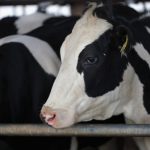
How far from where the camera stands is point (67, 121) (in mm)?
2207

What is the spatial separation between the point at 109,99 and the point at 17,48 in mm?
750

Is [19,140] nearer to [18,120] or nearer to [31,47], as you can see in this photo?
[18,120]

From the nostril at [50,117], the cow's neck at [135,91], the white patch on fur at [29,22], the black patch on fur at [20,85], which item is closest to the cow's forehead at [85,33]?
the cow's neck at [135,91]

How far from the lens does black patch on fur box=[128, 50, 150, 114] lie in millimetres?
2559

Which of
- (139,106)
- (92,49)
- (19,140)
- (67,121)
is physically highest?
(92,49)

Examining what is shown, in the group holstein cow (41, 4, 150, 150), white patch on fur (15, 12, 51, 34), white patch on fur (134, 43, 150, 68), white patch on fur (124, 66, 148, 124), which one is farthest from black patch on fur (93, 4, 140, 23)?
white patch on fur (15, 12, 51, 34)

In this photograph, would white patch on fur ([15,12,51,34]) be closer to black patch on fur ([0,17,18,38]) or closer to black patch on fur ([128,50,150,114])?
black patch on fur ([0,17,18,38])

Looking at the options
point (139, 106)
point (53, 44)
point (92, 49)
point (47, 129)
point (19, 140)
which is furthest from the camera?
point (53, 44)

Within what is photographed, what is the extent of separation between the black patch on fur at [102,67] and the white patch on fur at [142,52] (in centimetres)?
17

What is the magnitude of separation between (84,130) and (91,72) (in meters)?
0.38

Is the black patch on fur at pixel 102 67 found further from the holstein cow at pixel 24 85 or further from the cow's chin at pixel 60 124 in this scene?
the holstein cow at pixel 24 85

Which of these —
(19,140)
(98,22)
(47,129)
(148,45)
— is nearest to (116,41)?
(98,22)

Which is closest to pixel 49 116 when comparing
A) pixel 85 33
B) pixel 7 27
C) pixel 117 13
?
pixel 85 33

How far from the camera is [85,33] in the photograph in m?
2.40
